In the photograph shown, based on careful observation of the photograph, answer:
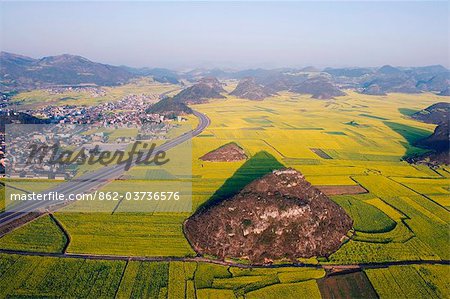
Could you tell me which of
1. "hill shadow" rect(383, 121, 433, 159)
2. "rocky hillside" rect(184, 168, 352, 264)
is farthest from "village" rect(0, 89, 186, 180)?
"hill shadow" rect(383, 121, 433, 159)

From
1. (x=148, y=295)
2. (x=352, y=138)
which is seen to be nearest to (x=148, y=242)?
(x=148, y=295)

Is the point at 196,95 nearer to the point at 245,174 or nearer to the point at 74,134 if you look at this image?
the point at 74,134

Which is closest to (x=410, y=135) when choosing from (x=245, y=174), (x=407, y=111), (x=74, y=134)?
(x=407, y=111)

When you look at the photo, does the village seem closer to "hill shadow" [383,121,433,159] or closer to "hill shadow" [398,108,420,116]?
"hill shadow" [383,121,433,159]

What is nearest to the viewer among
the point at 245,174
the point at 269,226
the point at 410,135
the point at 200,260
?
the point at 200,260

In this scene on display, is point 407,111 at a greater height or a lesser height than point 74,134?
greater

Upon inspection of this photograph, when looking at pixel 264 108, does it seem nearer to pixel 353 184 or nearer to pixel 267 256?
pixel 353 184
